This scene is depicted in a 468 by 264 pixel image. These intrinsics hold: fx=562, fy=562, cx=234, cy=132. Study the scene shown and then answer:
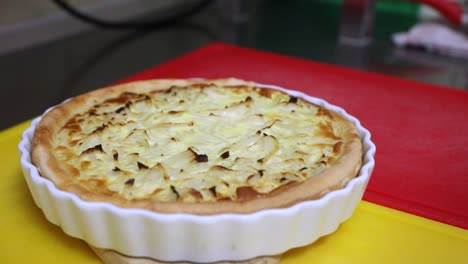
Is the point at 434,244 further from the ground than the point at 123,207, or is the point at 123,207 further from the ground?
the point at 123,207

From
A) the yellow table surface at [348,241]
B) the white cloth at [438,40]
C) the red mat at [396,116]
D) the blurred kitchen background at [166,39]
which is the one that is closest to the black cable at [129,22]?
the blurred kitchen background at [166,39]

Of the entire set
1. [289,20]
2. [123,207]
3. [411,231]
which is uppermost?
[123,207]

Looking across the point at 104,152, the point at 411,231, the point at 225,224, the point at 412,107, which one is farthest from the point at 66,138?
the point at 412,107

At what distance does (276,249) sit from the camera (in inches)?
30.2

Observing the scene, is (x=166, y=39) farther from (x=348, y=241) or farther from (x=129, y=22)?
(x=348, y=241)

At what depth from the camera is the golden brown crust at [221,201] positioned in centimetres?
75

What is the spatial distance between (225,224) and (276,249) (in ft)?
0.29

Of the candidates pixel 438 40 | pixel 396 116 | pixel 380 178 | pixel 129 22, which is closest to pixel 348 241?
pixel 380 178

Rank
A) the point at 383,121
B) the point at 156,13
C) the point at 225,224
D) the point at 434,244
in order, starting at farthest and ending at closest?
the point at 156,13, the point at 383,121, the point at 434,244, the point at 225,224

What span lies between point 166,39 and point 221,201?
1461mm

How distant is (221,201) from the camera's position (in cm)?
76

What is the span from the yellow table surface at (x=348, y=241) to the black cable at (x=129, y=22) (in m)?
1.06

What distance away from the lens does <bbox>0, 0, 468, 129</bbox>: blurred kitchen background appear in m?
1.69

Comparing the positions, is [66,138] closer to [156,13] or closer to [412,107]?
[412,107]
